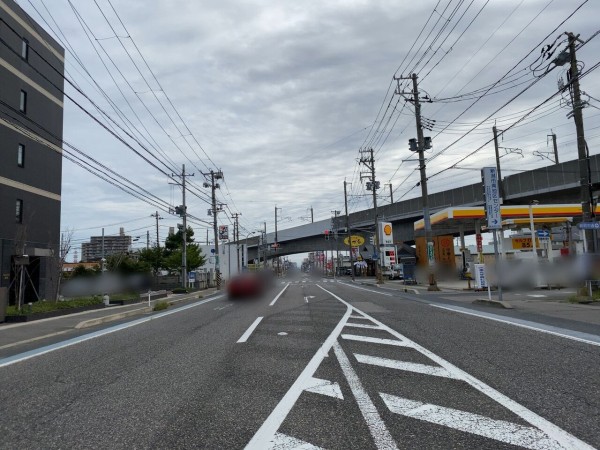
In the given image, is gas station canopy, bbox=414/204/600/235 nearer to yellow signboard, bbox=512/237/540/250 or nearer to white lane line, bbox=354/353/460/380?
yellow signboard, bbox=512/237/540/250

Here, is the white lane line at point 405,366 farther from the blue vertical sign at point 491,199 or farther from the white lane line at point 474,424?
the blue vertical sign at point 491,199

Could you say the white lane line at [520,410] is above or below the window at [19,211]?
below

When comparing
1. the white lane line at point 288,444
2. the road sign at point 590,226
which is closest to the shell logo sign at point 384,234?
the road sign at point 590,226

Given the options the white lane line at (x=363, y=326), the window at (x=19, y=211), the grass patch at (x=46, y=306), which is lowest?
the white lane line at (x=363, y=326)

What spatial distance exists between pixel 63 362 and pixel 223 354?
10.1 ft

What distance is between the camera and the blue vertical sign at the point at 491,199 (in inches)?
733

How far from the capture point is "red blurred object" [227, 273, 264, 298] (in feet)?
88.3

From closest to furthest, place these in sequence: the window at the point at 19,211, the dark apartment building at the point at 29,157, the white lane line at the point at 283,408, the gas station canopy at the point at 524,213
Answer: the white lane line at the point at 283,408 → the dark apartment building at the point at 29,157 → the window at the point at 19,211 → the gas station canopy at the point at 524,213

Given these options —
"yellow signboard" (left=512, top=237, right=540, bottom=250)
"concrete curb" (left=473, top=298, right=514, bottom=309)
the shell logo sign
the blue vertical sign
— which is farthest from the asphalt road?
the shell logo sign

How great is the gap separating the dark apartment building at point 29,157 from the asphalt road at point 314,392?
63.4 ft

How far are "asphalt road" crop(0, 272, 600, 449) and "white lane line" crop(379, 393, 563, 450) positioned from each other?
18 millimetres

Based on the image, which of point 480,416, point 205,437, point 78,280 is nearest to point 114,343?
point 205,437

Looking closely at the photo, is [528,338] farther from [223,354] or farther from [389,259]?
[389,259]

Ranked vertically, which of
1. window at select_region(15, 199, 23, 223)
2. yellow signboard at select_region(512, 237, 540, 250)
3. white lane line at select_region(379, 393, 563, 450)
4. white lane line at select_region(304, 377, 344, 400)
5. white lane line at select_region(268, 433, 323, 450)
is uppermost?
window at select_region(15, 199, 23, 223)
